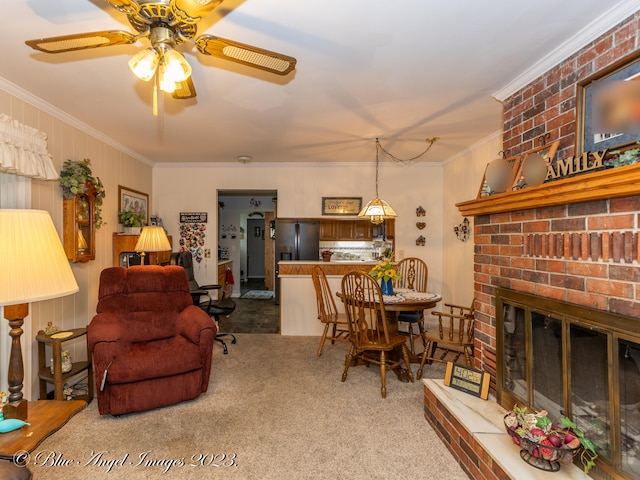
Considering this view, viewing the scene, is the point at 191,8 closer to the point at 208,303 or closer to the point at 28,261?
the point at 28,261

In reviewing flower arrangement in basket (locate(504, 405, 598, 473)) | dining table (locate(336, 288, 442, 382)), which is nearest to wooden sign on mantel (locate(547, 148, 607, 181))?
flower arrangement in basket (locate(504, 405, 598, 473))

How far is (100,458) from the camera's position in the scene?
2.02 meters

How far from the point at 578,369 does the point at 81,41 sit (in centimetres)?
273

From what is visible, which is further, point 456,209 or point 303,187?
point 303,187

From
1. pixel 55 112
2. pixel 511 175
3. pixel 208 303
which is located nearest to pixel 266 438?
pixel 511 175

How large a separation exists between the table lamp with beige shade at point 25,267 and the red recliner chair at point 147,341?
1012 mm

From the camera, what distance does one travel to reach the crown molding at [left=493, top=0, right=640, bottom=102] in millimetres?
1648

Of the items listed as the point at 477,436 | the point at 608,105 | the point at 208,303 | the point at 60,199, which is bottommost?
the point at 477,436

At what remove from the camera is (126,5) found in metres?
1.23

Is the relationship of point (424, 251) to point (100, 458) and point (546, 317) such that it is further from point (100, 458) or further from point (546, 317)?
point (100, 458)

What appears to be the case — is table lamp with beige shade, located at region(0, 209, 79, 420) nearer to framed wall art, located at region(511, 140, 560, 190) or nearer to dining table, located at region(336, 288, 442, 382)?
dining table, located at region(336, 288, 442, 382)

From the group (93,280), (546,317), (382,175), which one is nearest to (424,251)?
(382,175)

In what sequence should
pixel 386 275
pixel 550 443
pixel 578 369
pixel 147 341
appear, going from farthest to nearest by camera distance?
pixel 386 275, pixel 147 341, pixel 578 369, pixel 550 443

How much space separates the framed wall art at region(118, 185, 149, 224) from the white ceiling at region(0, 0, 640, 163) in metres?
0.67
